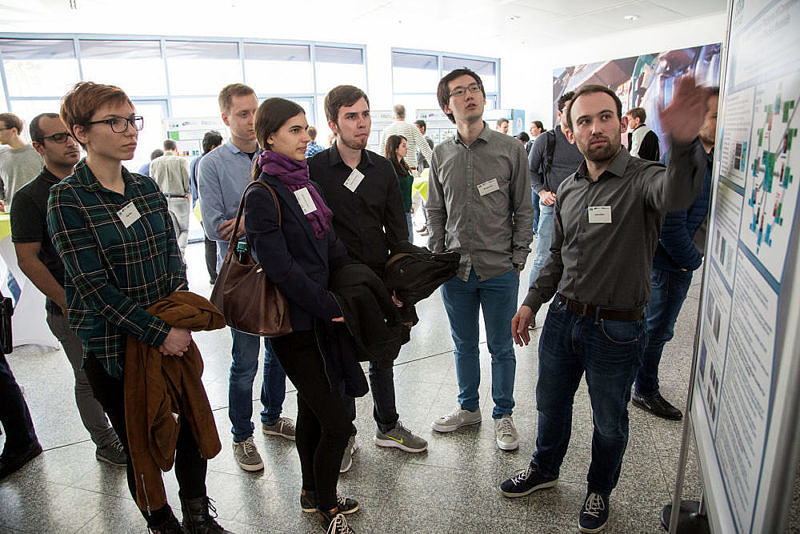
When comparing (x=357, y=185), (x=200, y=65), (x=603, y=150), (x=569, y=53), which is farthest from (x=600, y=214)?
(x=569, y=53)

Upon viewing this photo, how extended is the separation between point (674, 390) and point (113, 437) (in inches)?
121

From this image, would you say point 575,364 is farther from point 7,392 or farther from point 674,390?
point 7,392

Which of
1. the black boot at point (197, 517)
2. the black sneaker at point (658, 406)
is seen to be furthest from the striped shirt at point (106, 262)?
the black sneaker at point (658, 406)

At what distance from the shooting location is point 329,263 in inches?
72.2

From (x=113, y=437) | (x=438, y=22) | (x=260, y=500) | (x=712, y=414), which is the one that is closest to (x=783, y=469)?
(x=712, y=414)

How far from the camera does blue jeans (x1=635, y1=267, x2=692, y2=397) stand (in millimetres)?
2395

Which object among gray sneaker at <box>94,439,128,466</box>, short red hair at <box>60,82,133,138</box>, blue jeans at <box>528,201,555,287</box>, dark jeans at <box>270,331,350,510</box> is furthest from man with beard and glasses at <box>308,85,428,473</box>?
blue jeans at <box>528,201,555,287</box>

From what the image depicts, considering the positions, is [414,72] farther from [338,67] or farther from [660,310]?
[660,310]

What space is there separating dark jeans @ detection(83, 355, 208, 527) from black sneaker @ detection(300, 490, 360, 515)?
1.29 feet

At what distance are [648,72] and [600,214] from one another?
32.7 feet

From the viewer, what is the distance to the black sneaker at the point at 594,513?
177 cm

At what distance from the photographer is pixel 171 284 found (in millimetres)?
1712

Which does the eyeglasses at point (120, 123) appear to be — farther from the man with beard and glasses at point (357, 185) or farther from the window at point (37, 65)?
the window at point (37, 65)

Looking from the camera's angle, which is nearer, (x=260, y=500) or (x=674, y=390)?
(x=260, y=500)
